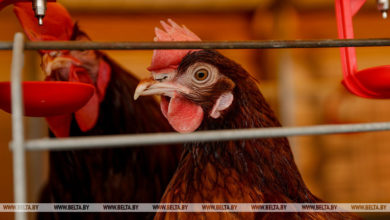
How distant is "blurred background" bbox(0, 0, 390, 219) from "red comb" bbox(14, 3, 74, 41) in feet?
1.10

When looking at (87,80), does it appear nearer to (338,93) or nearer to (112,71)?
(112,71)

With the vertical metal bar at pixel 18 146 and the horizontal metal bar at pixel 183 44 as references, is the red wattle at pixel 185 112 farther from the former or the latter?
the vertical metal bar at pixel 18 146

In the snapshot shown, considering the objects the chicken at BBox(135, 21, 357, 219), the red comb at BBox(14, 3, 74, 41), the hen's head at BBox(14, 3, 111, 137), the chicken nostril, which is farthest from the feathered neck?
the red comb at BBox(14, 3, 74, 41)

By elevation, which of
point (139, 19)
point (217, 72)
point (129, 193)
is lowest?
point (129, 193)

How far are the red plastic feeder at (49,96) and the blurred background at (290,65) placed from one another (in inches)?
25.4

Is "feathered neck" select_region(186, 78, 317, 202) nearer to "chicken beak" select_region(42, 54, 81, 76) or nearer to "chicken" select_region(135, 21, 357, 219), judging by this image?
"chicken" select_region(135, 21, 357, 219)

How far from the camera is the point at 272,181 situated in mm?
809

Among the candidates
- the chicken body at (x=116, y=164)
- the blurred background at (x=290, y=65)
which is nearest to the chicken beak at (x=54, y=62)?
the chicken body at (x=116, y=164)

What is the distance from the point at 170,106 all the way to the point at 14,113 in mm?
373

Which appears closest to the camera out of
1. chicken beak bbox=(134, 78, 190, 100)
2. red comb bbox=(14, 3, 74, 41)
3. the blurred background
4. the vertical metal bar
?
the vertical metal bar

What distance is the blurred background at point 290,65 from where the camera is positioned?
57.2 inches

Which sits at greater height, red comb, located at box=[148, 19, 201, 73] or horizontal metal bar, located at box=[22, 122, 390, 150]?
red comb, located at box=[148, 19, 201, 73]

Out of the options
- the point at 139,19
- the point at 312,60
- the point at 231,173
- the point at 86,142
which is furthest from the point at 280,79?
the point at 86,142

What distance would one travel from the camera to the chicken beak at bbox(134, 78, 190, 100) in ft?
2.52
